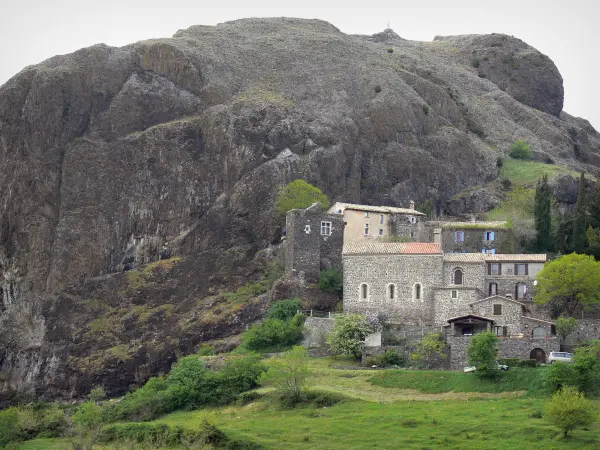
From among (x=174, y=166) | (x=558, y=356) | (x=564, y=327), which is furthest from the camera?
(x=174, y=166)

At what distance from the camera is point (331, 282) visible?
11450cm

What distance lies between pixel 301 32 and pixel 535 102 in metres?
38.0

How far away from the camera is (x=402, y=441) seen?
Answer: 76.0 metres

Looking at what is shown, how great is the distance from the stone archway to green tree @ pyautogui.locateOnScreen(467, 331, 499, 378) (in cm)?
490

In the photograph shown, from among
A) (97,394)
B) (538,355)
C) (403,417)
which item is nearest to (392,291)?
(538,355)

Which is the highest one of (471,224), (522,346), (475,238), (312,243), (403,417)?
(471,224)

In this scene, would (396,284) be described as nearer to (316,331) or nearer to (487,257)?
(316,331)

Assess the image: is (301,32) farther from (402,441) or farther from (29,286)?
(402,441)

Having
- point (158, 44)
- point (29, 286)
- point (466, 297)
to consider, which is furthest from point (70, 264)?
point (466, 297)

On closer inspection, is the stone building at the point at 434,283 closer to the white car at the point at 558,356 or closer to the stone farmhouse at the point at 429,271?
the stone farmhouse at the point at 429,271

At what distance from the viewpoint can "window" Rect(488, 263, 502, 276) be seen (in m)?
108

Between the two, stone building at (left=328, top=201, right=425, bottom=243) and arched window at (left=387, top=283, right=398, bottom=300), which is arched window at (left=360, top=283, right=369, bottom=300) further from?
stone building at (left=328, top=201, right=425, bottom=243)

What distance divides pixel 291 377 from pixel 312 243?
28681 millimetres

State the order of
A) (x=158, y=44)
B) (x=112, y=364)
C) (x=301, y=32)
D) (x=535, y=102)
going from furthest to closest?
(x=535, y=102) → (x=301, y=32) → (x=158, y=44) → (x=112, y=364)
